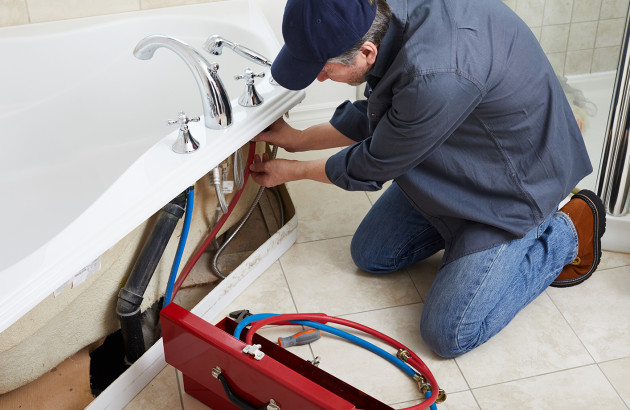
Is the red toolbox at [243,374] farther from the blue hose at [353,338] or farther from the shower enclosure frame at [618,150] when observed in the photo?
the shower enclosure frame at [618,150]

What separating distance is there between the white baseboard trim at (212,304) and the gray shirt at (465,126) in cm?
41

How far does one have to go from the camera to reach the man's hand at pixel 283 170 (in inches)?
68.0

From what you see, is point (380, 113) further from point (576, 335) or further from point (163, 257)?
point (576, 335)

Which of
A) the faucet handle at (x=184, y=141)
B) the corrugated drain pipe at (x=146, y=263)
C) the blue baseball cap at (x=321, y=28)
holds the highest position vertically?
the blue baseball cap at (x=321, y=28)

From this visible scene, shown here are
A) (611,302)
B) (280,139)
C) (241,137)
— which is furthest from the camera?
(611,302)

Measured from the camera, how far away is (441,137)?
1509 mm


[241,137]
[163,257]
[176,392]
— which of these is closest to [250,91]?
[241,137]

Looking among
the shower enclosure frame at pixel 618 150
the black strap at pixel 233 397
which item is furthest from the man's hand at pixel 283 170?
the shower enclosure frame at pixel 618 150

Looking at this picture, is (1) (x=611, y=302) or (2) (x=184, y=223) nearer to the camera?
(2) (x=184, y=223)

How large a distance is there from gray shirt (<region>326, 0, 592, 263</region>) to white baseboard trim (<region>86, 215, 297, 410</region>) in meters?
0.41

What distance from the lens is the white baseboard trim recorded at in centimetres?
163

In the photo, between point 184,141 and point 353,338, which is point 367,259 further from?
point 184,141

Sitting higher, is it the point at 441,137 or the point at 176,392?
the point at 441,137

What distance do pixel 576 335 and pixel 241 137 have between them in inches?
39.8
